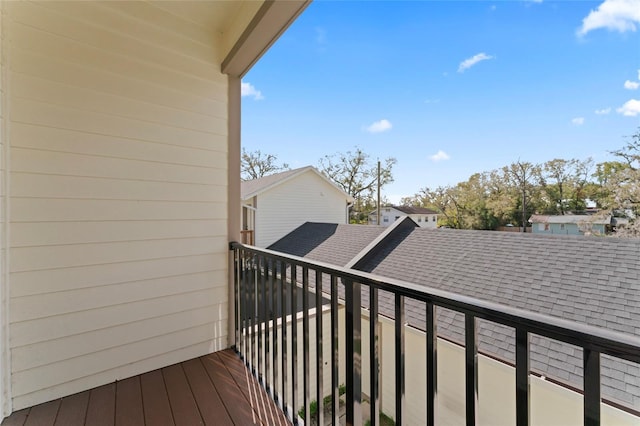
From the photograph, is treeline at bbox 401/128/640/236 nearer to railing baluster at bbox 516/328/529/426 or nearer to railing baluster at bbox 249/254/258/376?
railing baluster at bbox 516/328/529/426

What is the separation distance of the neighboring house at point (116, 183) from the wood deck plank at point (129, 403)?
0.10 meters

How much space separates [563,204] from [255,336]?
23.8ft

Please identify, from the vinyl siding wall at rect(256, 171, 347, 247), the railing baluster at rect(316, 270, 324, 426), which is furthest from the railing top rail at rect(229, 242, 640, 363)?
the vinyl siding wall at rect(256, 171, 347, 247)

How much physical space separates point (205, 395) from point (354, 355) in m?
1.19

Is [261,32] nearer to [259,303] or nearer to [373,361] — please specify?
[259,303]

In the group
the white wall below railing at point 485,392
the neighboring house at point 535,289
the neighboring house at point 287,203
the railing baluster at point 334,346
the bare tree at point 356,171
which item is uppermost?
the bare tree at point 356,171

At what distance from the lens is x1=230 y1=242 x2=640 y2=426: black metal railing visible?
1.83 ft

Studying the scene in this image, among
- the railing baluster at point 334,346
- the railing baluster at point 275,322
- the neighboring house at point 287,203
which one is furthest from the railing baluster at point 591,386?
the neighboring house at point 287,203

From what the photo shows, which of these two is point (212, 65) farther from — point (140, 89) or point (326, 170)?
point (326, 170)

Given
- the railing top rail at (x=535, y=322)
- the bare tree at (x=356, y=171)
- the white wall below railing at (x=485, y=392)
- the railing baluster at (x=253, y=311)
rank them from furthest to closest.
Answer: the bare tree at (x=356, y=171) → the white wall below railing at (x=485, y=392) → the railing baluster at (x=253, y=311) → the railing top rail at (x=535, y=322)

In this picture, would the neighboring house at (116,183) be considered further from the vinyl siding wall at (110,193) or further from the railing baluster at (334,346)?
the railing baluster at (334,346)

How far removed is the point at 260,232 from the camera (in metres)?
10.4

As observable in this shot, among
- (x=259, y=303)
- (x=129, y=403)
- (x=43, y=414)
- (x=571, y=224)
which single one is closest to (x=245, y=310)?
(x=259, y=303)

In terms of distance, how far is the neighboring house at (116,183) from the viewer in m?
1.62
